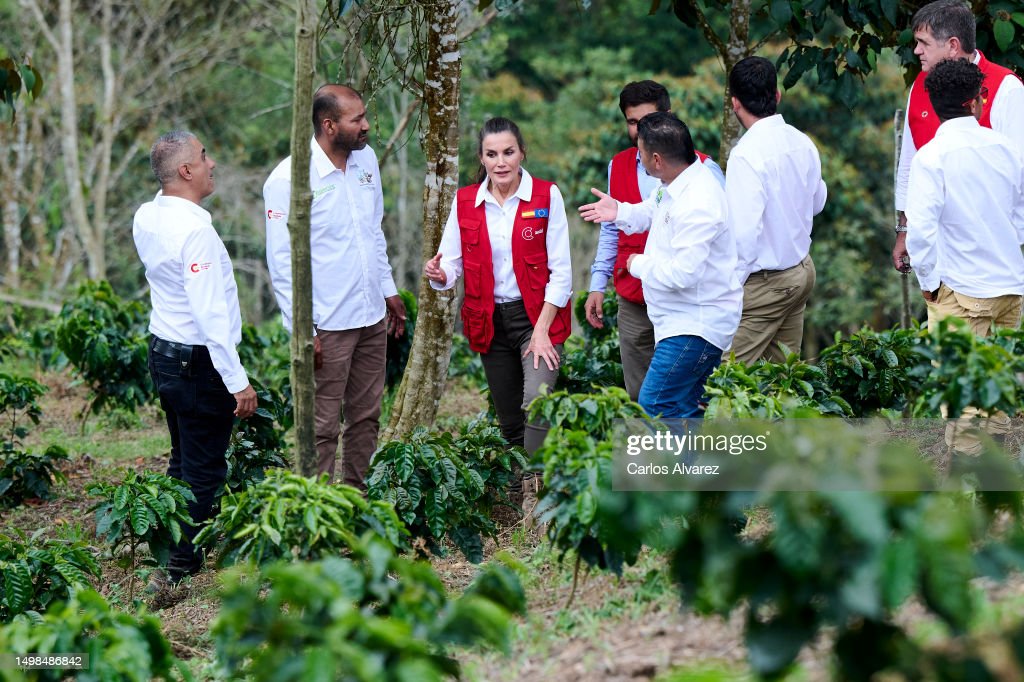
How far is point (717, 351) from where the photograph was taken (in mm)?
4383

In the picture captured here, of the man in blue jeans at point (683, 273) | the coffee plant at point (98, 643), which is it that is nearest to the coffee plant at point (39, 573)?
the coffee plant at point (98, 643)

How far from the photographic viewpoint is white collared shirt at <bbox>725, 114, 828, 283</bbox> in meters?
4.61

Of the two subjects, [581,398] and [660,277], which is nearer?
[581,398]

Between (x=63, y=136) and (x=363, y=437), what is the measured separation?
9.47m

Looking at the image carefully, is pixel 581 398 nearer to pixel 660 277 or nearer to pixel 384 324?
pixel 660 277

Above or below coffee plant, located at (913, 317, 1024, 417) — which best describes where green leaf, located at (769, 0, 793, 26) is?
above

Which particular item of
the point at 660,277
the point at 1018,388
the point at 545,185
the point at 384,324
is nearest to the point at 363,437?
the point at 384,324

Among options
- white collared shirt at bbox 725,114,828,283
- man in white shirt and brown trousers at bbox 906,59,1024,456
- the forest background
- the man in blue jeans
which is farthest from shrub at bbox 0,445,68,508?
the forest background

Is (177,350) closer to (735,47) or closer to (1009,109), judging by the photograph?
(735,47)

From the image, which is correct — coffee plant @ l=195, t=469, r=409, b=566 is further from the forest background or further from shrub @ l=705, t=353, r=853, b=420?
the forest background

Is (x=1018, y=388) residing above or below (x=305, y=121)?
below

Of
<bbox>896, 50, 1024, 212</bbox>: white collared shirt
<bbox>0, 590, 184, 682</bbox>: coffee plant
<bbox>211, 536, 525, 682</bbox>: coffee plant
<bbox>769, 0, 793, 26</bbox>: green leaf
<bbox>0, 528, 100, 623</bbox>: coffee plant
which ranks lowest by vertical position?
<bbox>0, 528, 100, 623</bbox>: coffee plant

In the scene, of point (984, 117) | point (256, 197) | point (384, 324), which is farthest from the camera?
point (256, 197)

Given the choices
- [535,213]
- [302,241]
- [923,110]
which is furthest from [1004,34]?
[302,241]
